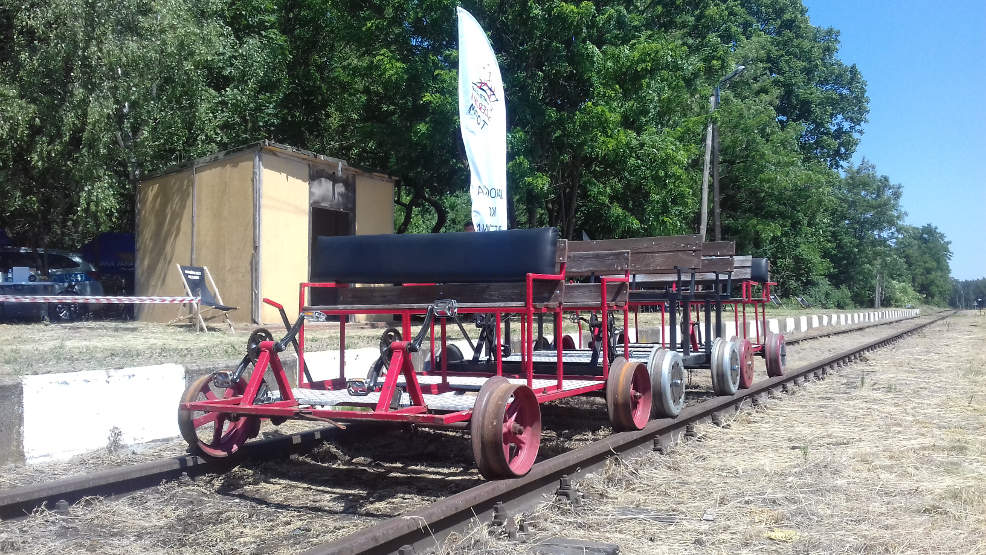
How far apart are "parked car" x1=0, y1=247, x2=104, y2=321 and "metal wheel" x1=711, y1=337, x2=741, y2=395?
41.5ft

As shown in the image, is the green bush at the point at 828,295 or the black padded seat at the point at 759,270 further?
the green bush at the point at 828,295

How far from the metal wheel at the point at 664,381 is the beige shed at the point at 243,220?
950 cm

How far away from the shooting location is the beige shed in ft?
47.4

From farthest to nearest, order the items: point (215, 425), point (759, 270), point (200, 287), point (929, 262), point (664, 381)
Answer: point (929, 262) < point (200, 287) < point (759, 270) < point (664, 381) < point (215, 425)

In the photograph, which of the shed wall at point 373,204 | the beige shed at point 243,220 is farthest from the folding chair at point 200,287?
the shed wall at point 373,204

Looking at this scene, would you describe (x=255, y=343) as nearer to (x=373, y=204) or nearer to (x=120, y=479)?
(x=120, y=479)

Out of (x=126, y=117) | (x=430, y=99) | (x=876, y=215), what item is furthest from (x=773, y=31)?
(x=126, y=117)

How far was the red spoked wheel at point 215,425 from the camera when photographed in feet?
15.9

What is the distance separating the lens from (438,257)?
5.28 meters

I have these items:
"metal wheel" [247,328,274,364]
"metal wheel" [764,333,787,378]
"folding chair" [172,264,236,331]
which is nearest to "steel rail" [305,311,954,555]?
"metal wheel" [247,328,274,364]

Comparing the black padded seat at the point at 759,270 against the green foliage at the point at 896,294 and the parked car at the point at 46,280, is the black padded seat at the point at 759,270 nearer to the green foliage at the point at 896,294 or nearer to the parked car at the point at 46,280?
the parked car at the point at 46,280

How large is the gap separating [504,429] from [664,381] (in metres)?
2.64

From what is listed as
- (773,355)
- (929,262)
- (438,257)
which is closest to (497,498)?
(438,257)

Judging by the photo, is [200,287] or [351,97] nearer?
[200,287]
